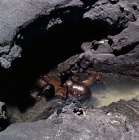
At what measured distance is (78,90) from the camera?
4.67 meters

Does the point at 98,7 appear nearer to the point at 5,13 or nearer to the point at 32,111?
the point at 5,13

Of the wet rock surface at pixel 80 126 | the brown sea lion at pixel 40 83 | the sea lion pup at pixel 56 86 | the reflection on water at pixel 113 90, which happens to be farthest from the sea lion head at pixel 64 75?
the wet rock surface at pixel 80 126

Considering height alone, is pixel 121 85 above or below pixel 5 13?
below

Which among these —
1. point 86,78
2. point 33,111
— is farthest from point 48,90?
point 86,78

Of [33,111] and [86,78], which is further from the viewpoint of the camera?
[86,78]

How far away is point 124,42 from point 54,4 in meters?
1.45

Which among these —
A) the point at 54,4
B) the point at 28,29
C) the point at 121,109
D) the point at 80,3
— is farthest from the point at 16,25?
the point at 121,109

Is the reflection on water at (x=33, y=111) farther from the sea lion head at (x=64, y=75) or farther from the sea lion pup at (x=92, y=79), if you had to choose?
the sea lion pup at (x=92, y=79)

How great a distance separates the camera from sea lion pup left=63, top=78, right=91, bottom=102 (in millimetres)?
4660

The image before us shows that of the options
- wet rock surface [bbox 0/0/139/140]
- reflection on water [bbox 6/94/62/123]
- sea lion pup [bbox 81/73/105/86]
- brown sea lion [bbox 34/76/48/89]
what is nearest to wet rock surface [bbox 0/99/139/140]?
wet rock surface [bbox 0/0/139/140]

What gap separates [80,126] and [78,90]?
137 centimetres

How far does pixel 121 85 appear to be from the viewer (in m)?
5.13

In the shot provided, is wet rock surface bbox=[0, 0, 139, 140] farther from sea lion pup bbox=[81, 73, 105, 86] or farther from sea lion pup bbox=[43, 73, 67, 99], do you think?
sea lion pup bbox=[43, 73, 67, 99]

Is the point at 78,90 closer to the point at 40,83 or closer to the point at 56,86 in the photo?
the point at 56,86
